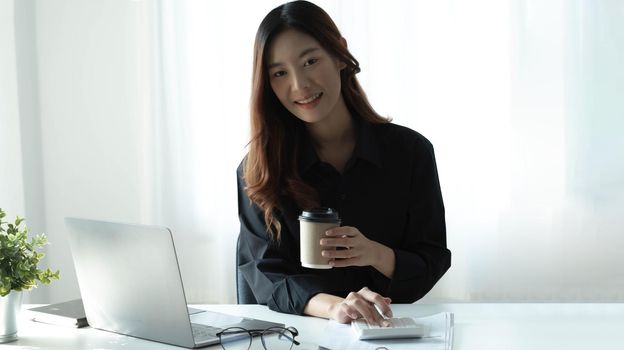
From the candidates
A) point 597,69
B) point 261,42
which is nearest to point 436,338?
point 261,42

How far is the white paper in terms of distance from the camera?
1.52m

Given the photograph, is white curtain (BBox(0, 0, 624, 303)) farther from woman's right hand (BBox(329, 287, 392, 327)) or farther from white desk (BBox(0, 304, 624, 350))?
woman's right hand (BBox(329, 287, 392, 327))

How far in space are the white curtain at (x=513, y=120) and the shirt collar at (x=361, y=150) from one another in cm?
133

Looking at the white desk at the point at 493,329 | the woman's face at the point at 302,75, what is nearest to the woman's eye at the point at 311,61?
the woman's face at the point at 302,75

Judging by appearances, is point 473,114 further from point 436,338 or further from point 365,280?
point 436,338

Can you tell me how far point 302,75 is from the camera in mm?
2092

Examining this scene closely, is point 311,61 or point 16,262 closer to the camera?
point 16,262

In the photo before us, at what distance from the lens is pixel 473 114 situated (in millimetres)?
3539

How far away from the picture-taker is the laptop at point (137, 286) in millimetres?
1529

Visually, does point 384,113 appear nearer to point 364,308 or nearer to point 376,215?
point 376,215

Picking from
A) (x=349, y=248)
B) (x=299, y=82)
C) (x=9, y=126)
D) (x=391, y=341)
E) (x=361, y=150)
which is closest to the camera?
(x=391, y=341)

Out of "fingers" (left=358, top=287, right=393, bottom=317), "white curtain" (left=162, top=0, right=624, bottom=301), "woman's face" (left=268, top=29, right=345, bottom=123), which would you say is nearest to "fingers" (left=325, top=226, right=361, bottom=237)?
"fingers" (left=358, top=287, right=393, bottom=317)

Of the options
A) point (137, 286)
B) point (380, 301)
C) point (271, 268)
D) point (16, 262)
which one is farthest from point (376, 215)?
point (16, 262)

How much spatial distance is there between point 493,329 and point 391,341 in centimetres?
25
